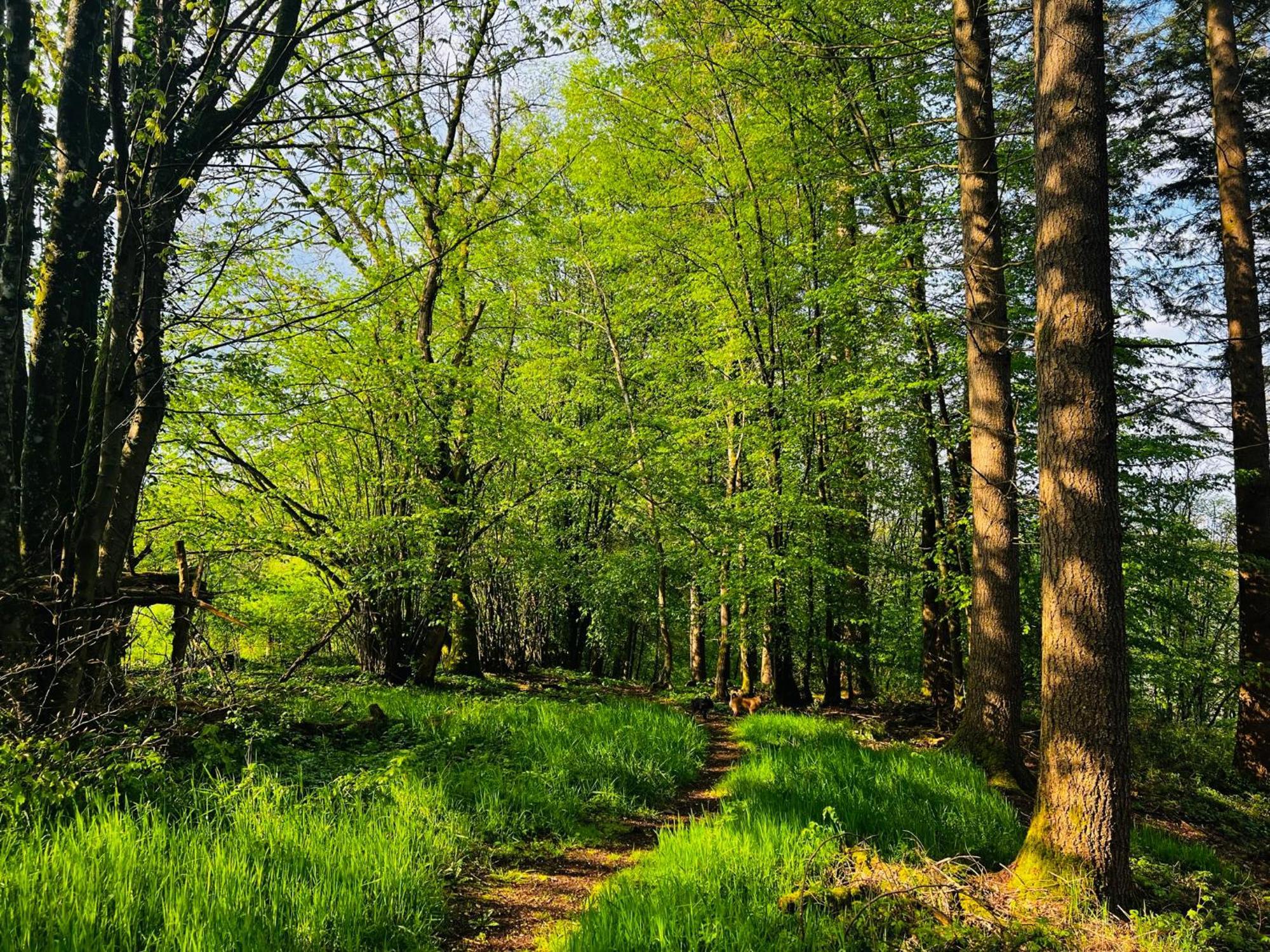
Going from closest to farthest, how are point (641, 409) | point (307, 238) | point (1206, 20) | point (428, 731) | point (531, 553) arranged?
1. point (307, 238)
2. point (428, 731)
3. point (1206, 20)
4. point (531, 553)
5. point (641, 409)

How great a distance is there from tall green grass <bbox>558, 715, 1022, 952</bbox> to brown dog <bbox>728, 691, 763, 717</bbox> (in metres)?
4.28

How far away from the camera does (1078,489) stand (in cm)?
343

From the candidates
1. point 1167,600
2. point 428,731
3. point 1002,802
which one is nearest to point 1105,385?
point 1002,802

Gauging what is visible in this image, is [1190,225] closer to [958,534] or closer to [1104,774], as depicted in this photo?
[958,534]

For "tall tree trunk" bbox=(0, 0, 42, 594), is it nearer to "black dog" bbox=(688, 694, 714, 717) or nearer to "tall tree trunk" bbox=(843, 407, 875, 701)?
"black dog" bbox=(688, 694, 714, 717)

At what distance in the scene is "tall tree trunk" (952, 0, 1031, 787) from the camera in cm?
600

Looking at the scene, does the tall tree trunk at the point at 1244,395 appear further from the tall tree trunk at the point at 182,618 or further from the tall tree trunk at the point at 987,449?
the tall tree trunk at the point at 182,618

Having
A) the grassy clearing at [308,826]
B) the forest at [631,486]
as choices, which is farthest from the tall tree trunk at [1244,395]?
the grassy clearing at [308,826]

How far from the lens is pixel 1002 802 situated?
4496 millimetres

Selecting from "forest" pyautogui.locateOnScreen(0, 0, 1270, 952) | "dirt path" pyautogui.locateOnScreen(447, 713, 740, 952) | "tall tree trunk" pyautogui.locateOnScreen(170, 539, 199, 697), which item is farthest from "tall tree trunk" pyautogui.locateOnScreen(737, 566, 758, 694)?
"tall tree trunk" pyautogui.locateOnScreen(170, 539, 199, 697)

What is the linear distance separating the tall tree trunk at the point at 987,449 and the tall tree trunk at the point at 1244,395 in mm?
4752

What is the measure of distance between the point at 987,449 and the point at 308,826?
642cm

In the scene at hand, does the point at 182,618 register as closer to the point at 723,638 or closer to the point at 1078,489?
the point at 1078,489

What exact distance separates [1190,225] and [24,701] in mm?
16532
